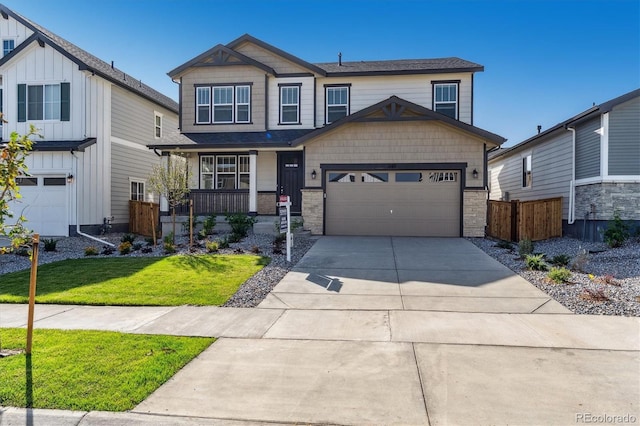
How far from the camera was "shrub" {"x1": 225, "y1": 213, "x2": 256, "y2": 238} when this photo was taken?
45.9ft

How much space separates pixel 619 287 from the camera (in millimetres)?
7539

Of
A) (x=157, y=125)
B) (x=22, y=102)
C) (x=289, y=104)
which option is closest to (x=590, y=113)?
(x=289, y=104)

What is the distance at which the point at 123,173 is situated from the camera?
17828 mm

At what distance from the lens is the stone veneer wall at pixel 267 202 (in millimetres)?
16875

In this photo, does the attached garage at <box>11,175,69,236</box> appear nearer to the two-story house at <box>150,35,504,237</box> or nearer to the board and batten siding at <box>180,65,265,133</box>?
the two-story house at <box>150,35,504,237</box>

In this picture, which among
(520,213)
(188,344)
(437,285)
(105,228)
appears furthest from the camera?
(105,228)

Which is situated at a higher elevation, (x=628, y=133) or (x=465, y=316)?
(x=628, y=133)

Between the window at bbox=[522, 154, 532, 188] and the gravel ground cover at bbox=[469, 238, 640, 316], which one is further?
the window at bbox=[522, 154, 532, 188]

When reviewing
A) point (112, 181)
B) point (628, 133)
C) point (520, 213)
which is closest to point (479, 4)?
point (628, 133)

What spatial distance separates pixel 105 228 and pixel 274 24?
Result: 11.6 meters

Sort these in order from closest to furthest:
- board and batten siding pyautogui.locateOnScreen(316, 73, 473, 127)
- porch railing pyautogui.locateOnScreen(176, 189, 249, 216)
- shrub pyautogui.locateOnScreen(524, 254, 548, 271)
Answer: shrub pyautogui.locateOnScreen(524, 254, 548, 271) → porch railing pyautogui.locateOnScreen(176, 189, 249, 216) → board and batten siding pyautogui.locateOnScreen(316, 73, 473, 127)

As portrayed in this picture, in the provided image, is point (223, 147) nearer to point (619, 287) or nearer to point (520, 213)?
point (520, 213)

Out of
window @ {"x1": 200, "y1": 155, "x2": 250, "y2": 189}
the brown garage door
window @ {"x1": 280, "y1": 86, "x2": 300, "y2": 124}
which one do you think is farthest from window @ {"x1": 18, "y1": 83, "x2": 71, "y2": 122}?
the brown garage door

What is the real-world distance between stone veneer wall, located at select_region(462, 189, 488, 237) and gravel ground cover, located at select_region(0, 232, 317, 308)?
18.7 feet
